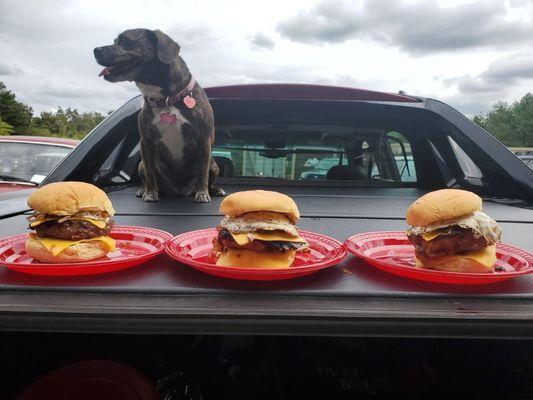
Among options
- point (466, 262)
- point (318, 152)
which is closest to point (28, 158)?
point (318, 152)

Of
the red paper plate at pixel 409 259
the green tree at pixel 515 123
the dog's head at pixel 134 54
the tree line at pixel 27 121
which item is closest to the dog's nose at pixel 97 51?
the dog's head at pixel 134 54

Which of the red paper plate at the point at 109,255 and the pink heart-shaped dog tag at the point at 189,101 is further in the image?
the pink heart-shaped dog tag at the point at 189,101

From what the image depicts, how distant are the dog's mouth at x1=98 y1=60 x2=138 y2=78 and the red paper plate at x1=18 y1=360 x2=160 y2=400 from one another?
218cm

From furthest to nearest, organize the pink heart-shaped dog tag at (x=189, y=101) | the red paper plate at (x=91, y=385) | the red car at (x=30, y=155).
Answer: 1. the red car at (x=30, y=155)
2. the pink heart-shaped dog tag at (x=189, y=101)
3. the red paper plate at (x=91, y=385)

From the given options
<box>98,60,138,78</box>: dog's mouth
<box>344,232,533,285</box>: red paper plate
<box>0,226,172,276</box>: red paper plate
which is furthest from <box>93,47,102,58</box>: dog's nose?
<box>344,232,533,285</box>: red paper plate

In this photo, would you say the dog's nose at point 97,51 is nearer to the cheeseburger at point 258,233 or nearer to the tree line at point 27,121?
the cheeseburger at point 258,233

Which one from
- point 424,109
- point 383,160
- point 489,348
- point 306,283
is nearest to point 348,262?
point 306,283

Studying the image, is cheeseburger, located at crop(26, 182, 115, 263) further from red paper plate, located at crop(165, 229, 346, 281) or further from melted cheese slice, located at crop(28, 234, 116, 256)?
red paper plate, located at crop(165, 229, 346, 281)

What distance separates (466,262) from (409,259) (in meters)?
0.26

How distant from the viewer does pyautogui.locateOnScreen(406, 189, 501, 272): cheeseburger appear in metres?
1.30

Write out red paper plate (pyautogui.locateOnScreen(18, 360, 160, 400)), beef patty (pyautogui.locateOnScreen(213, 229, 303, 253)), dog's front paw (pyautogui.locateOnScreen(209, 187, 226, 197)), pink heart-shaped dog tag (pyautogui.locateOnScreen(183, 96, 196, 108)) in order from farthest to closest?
dog's front paw (pyautogui.locateOnScreen(209, 187, 226, 197))
pink heart-shaped dog tag (pyautogui.locateOnScreen(183, 96, 196, 108))
red paper plate (pyautogui.locateOnScreen(18, 360, 160, 400))
beef patty (pyautogui.locateOnScreen(213, 229, 303, 253))

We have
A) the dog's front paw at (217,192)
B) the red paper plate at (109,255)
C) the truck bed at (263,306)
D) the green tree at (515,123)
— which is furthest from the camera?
the green tree at (515,123)

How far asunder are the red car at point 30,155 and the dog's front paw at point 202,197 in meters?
3.51

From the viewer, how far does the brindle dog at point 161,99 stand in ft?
10.0
